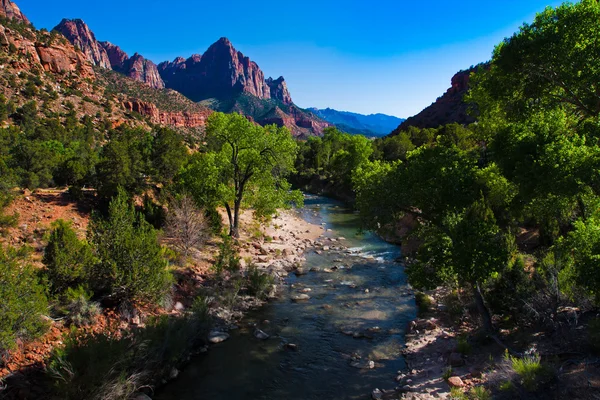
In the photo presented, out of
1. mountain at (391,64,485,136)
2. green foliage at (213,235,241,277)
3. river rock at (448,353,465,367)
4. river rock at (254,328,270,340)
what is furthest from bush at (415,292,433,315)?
mountain at (391,64,485,136)

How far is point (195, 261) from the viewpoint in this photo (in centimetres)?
2059

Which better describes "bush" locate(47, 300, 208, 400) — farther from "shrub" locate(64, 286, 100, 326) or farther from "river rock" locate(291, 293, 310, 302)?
"river rock" locate(291, 293, 310, 302)

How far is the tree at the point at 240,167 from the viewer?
2461 cm

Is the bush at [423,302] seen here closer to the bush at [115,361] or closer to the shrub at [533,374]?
the shrub at [533,374]

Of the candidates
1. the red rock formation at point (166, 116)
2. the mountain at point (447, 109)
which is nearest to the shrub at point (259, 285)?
the red rock formation at point (166, 116)

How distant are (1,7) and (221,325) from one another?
146442mm

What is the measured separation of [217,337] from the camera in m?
14.5

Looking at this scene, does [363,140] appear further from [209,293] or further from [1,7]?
[1,7]

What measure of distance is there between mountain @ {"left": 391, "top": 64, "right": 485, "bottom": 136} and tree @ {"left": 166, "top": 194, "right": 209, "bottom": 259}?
110106mm

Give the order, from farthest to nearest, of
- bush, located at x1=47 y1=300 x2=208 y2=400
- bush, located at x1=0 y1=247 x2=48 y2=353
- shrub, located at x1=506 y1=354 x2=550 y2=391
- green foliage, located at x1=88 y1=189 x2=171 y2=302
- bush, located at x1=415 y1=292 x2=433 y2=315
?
1. bush, located at x1=415 y1=292 x2=433 y2=315
2. green foliage, located at x1=88 y1=189 x2=171 y2=302
3. bush, located at x1=0 y1=247 x2=48 y2=353
4. bush, located at x1=47 y1=300 x2=208 y2=400
5. shrub, located at x1=506 y1=354 x2=550 y2=391

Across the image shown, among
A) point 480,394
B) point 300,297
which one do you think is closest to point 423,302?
point 300,297

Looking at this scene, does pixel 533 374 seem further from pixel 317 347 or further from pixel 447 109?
pixel 447 109

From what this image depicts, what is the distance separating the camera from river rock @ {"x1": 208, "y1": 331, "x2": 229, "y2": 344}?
1437 centimetres

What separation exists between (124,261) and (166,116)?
111 metres
